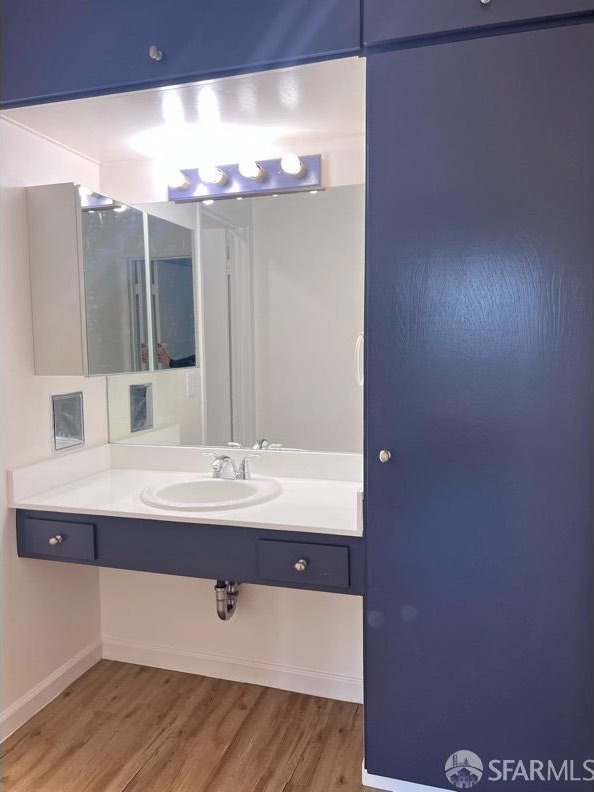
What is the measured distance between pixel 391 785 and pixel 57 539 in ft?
4.25

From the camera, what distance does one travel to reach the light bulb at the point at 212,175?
2.23 meters

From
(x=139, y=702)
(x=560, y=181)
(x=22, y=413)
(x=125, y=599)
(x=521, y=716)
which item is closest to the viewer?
(x=560, y=181)

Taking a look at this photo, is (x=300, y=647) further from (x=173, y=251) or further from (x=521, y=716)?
(x=173, y=251)

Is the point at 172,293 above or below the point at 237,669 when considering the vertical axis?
above

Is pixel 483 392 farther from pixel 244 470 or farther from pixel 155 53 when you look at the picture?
pixel 155 53

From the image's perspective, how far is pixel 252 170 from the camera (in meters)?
2.18

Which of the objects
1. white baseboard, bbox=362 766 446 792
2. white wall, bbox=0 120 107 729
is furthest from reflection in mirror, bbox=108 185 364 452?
white baseboard, bbox=362 766 446 792

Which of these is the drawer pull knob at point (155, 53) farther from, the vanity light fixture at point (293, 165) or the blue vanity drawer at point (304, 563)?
the blue vanity drawer at point (304, 563)

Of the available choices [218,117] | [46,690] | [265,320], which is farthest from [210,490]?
[218,117]

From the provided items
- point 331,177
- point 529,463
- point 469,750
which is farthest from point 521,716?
point 331,177

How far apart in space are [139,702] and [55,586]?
1.78ft

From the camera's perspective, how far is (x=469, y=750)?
1608 millimetres

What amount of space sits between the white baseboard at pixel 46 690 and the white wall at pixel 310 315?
1.21m

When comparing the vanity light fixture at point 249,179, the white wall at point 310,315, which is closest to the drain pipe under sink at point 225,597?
the white wall at point 310,315
